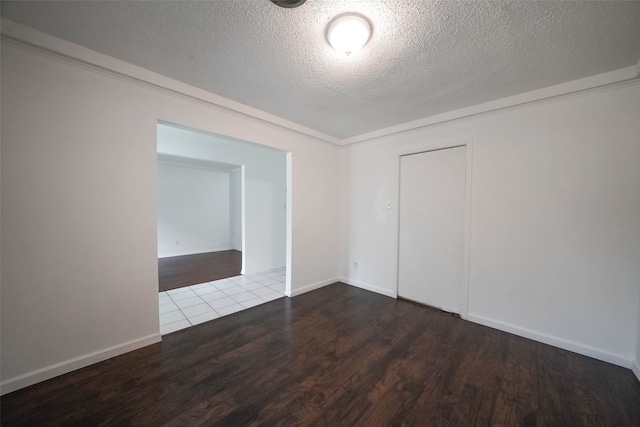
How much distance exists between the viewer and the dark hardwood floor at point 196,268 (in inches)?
150

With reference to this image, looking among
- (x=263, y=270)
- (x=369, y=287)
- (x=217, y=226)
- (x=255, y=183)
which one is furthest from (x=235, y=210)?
(x=369, y=287)

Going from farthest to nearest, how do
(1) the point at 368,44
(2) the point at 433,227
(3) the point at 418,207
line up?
(3) the point at 418,207, (2) the point at 433,227, (1) the point at 368,44

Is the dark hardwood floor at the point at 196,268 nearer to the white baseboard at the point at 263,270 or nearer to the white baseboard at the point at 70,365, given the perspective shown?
the white baseboard at the point at 263,270

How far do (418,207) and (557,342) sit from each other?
72.0 inches

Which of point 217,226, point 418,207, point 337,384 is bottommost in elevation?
point 337,384

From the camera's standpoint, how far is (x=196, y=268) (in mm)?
4625

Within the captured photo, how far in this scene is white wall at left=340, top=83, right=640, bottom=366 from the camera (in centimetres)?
182

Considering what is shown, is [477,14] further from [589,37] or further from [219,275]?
[219,275]

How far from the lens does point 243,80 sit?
2.04 meters

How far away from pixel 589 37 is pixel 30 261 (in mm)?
4149

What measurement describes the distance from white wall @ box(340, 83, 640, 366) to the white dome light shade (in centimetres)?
186

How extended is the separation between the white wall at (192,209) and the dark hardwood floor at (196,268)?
0.42 meters

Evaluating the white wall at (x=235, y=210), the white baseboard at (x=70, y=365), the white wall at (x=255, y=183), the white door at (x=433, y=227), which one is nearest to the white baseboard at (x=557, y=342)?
the white door at (x=433, y=227)

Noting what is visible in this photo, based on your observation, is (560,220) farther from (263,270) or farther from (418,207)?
(263,270)
